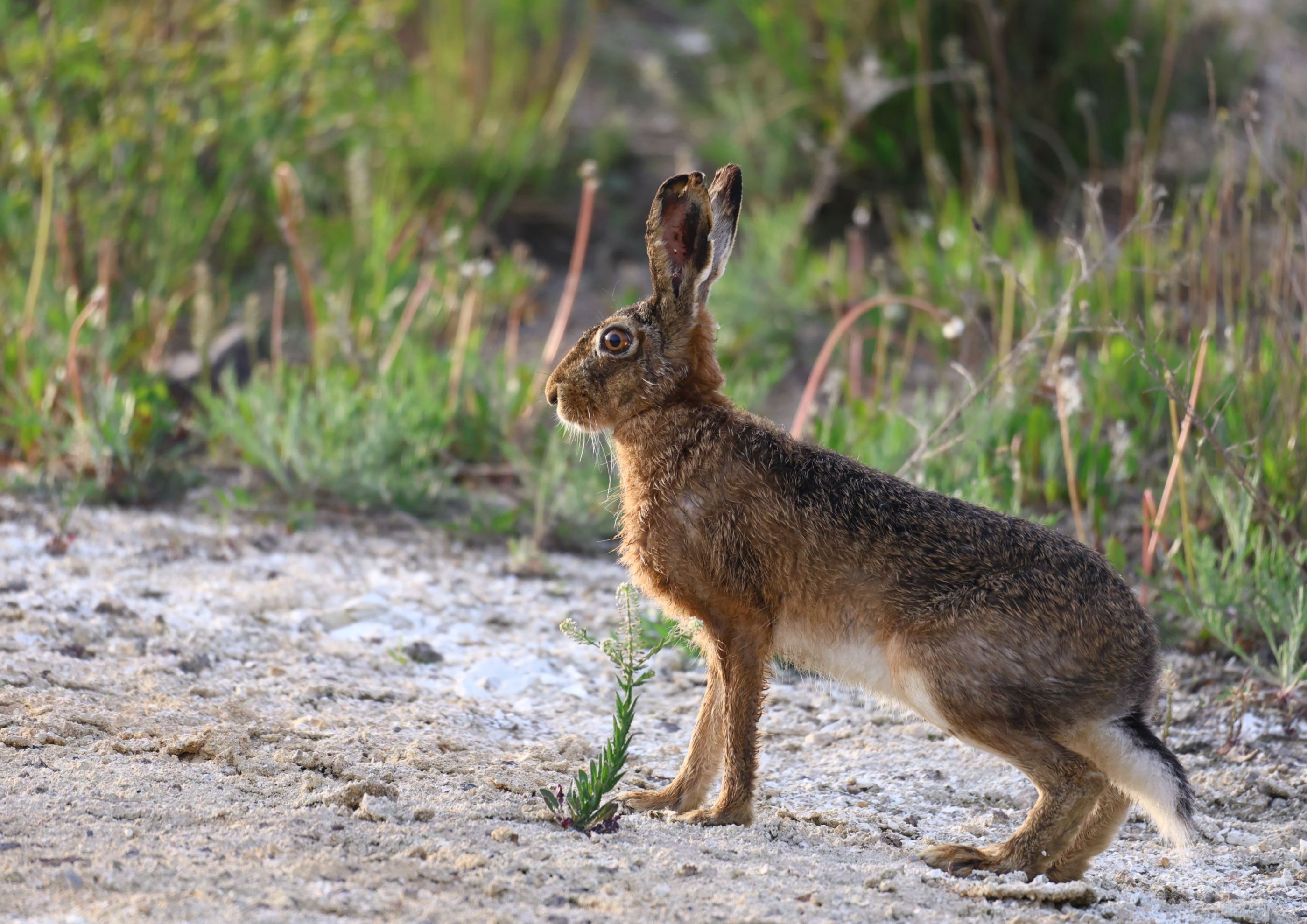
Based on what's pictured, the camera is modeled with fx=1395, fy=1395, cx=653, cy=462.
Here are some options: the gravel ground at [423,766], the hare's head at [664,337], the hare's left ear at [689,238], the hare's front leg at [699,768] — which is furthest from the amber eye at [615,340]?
the gravel ground at [423,766]

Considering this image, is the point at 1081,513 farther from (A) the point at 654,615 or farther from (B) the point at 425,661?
(B) the point at 425,661

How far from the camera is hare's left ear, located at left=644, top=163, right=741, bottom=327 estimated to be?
136 inches

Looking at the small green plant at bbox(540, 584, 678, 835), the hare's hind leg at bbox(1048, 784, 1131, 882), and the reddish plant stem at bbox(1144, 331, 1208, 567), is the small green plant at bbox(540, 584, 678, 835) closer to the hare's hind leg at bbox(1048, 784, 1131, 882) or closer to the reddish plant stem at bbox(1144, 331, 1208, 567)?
the hare's hind leg at bbox(1048, 784, 1131, 882)

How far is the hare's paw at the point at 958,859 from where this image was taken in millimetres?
3107

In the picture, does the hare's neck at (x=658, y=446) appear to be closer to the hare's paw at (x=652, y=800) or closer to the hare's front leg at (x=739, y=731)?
the hare's front leg at (x=739, y=731)

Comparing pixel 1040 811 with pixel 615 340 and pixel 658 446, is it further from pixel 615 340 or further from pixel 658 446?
pixel 615 340

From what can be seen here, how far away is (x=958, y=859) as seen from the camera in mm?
3121

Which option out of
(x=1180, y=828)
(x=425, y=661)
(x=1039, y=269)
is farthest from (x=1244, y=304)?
(x=425, y=661)

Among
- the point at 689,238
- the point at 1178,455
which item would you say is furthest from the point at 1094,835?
the point at 689,238

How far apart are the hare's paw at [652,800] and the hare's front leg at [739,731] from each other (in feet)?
0.15

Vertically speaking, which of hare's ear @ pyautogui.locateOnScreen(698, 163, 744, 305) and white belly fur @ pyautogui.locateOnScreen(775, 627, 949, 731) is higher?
hare's ear @ pyautogui.locateOnScreen(698, 163, 744, 305)

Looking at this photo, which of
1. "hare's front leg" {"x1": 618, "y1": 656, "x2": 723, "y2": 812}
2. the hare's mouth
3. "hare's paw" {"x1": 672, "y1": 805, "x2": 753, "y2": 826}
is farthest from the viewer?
the hare's mouth

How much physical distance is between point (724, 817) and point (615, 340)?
123cm

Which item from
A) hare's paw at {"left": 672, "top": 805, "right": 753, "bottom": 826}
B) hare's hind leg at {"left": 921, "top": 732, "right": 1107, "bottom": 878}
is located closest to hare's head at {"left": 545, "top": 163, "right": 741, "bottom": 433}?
hare's paw at {"left": 672, "top": 805, "right": 753, "bottom": 826}
